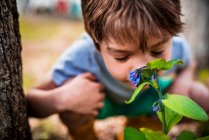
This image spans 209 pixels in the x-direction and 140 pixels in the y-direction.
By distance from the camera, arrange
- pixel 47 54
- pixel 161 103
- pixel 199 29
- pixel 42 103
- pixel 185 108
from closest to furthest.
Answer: pixel 185 108
pixel 161 103
pixel 42 103
pixel 199 29
pixel 47 54

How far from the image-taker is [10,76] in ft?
5.65

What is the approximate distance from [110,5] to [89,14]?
12cm

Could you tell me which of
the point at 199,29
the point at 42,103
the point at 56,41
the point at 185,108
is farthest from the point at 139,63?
the point at 56,41

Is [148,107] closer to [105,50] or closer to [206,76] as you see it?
[105,50]

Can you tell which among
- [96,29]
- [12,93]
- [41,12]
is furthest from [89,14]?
[41,12]

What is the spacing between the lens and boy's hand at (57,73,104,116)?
2.17 meters

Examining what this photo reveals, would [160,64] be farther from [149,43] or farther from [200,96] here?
[200,96]

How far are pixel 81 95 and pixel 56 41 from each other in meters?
2.64

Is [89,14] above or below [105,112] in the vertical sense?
above

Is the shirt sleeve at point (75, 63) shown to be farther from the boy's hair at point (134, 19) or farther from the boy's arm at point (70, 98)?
the boy's hair at point (134, 19)

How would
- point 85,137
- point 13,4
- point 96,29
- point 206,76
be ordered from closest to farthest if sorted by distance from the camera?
point 13,4, point 96,29, point 85,137, point 206,76

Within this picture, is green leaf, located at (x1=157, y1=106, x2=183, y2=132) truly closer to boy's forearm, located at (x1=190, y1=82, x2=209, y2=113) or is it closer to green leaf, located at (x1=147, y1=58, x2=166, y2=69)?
green leaf, located at (x1=147, y1=58, x2=166, y2=69)

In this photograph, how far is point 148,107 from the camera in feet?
7.91

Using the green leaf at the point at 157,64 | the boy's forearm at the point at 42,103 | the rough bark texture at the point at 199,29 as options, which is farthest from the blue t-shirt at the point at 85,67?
the rough bark texture at the point at 199,29
